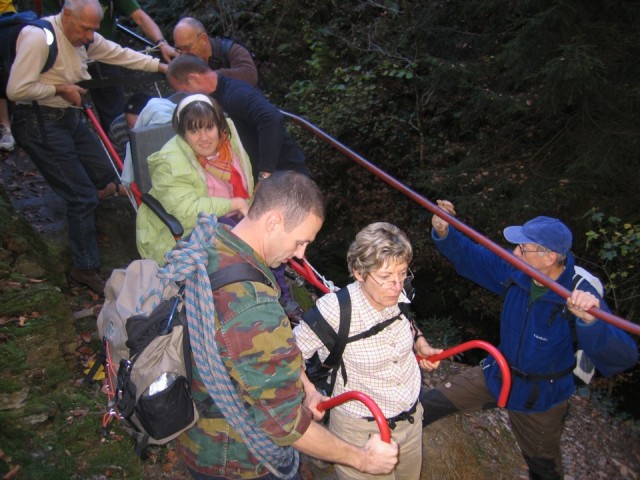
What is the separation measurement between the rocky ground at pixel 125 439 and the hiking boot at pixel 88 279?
8cm

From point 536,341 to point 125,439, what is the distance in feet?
9.22

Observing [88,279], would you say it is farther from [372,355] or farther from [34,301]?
[372,355]

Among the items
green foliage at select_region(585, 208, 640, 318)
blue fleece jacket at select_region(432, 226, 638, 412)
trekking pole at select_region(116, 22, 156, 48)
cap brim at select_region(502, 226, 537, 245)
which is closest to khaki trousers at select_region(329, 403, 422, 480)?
blue fleece jacket at select_region(432, 226, 638, 412)

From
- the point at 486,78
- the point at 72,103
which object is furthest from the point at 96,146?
the point at 486,78

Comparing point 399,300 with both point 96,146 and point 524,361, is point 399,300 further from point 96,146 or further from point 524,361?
point 96,146

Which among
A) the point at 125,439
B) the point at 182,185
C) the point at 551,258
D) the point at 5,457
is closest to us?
the point at 5,457

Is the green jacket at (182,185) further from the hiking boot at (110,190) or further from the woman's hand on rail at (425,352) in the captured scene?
the hiking boot at (110,190)

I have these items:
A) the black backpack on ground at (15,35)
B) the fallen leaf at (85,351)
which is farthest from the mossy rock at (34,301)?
the black backpack on ground at (15,35)

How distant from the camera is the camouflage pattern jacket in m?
1.64

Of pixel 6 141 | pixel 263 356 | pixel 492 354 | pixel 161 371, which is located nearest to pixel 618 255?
pixel 492 354

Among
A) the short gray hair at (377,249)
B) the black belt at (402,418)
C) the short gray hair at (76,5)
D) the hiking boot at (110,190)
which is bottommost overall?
the hiking boot at (110,190)

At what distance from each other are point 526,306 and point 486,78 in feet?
13.1

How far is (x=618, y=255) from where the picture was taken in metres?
5.92

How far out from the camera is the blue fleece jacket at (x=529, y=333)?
10.6 feet
